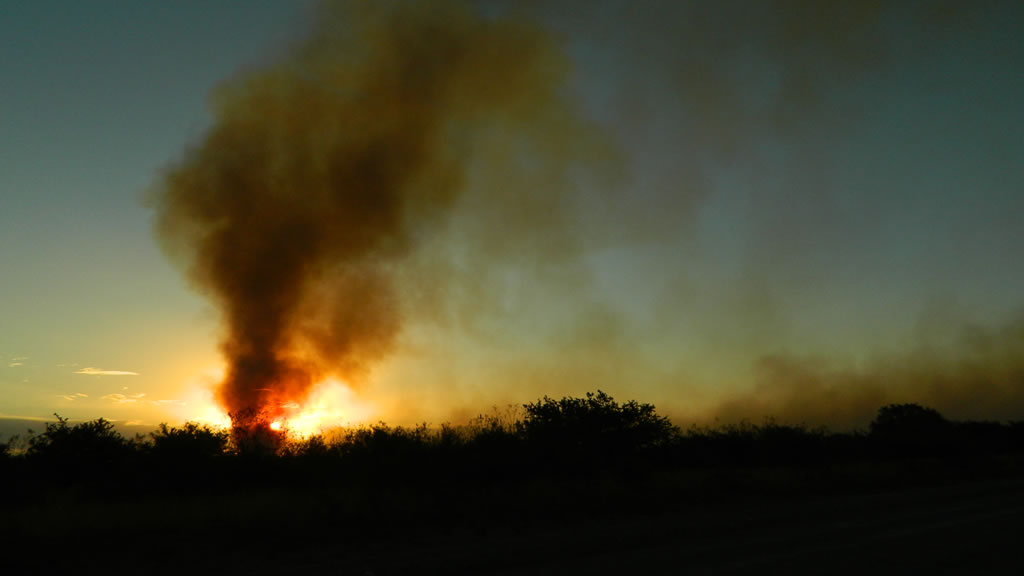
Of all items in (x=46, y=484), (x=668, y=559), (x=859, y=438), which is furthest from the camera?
(x=859, y=438)

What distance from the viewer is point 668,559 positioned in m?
6.98

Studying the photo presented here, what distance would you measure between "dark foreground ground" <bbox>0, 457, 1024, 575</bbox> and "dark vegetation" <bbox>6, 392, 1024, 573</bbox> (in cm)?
5

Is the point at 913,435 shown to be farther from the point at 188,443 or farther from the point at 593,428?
the point at 188,443

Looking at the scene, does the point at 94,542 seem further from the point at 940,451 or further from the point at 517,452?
the point at 940,451

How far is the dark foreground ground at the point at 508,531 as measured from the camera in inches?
275

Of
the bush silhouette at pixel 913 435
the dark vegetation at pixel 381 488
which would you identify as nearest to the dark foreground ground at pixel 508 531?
the dark vegetation at pixel 381 488

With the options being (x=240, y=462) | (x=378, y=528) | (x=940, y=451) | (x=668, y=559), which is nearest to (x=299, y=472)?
(x=240, y=462)

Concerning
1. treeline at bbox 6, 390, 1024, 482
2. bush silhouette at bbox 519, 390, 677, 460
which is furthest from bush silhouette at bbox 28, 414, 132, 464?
bush silhouette at bbox 519, 390, 677, 460

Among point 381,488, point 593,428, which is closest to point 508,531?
point 381,488

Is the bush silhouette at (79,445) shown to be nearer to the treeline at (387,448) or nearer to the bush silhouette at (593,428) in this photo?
the treeline at (387,448)

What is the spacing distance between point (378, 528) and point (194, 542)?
2536 mm

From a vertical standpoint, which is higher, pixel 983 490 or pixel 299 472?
pixel 299 472

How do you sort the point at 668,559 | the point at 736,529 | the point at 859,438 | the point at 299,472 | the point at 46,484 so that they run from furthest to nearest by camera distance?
the point at 859,438
the point at 299,472
the point at 46,484
the point at 736,529
the point at 668,559

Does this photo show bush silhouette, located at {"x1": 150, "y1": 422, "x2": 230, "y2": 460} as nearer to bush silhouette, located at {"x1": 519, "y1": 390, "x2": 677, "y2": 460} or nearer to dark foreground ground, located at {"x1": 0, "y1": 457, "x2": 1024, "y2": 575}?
dark foreground ground, located at {"x1": 0, "y1": 457, "x2": 1024, "y2": 575}
